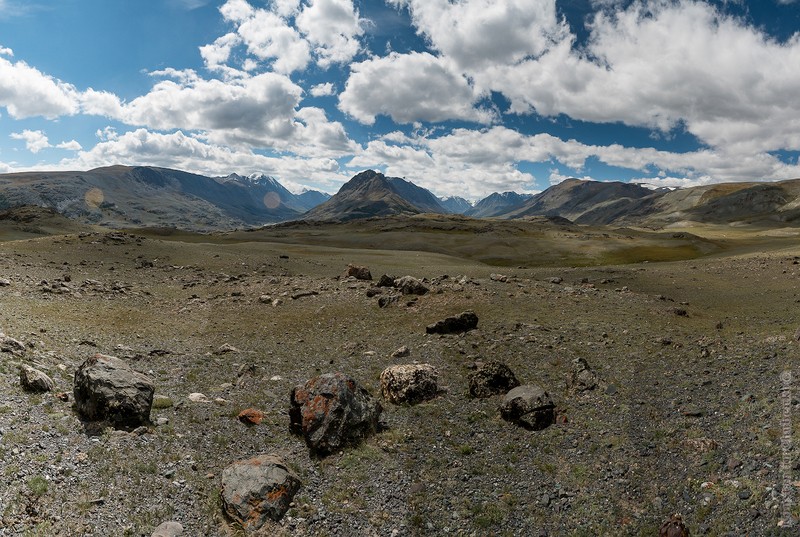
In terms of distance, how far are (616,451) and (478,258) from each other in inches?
3138

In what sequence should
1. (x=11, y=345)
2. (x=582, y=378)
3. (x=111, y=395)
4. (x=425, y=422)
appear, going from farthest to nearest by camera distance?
(x=582, y=378)
(x=11, y=345)
(x=425, y=422)
(x=111, y=395)

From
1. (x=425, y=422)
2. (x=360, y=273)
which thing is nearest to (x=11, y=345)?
(x=425, y=422)

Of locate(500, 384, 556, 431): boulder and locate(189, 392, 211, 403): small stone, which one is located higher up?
locate(500, 384, 556, 431): boulder

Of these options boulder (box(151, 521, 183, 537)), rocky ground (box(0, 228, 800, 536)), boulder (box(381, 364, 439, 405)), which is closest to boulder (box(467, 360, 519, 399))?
rocky ground (box(0, 228, 800, 536))

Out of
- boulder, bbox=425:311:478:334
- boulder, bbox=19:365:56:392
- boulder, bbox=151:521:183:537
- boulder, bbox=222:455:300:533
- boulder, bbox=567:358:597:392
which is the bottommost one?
boulder, bbox=151:521:183:537

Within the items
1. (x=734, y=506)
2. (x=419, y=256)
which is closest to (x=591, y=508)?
(x=734, y=506)

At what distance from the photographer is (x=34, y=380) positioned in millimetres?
16312

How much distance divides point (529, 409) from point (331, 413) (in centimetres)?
825

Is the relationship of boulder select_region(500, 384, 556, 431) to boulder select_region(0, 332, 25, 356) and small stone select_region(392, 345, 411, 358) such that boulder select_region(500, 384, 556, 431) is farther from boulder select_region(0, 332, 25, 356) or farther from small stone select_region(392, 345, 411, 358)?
boulder select_region(0, 332, 25, 356)

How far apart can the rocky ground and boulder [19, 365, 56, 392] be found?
398mm

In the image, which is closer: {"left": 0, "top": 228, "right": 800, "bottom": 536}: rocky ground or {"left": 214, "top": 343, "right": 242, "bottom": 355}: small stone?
{"left": 0, "top": 228, "right": 800, "bottom": 536}: rocky ground

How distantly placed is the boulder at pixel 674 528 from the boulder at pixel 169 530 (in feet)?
44.9

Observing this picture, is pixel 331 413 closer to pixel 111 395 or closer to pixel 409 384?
pixel 409 384

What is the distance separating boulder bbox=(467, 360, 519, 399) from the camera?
65.6 ft
